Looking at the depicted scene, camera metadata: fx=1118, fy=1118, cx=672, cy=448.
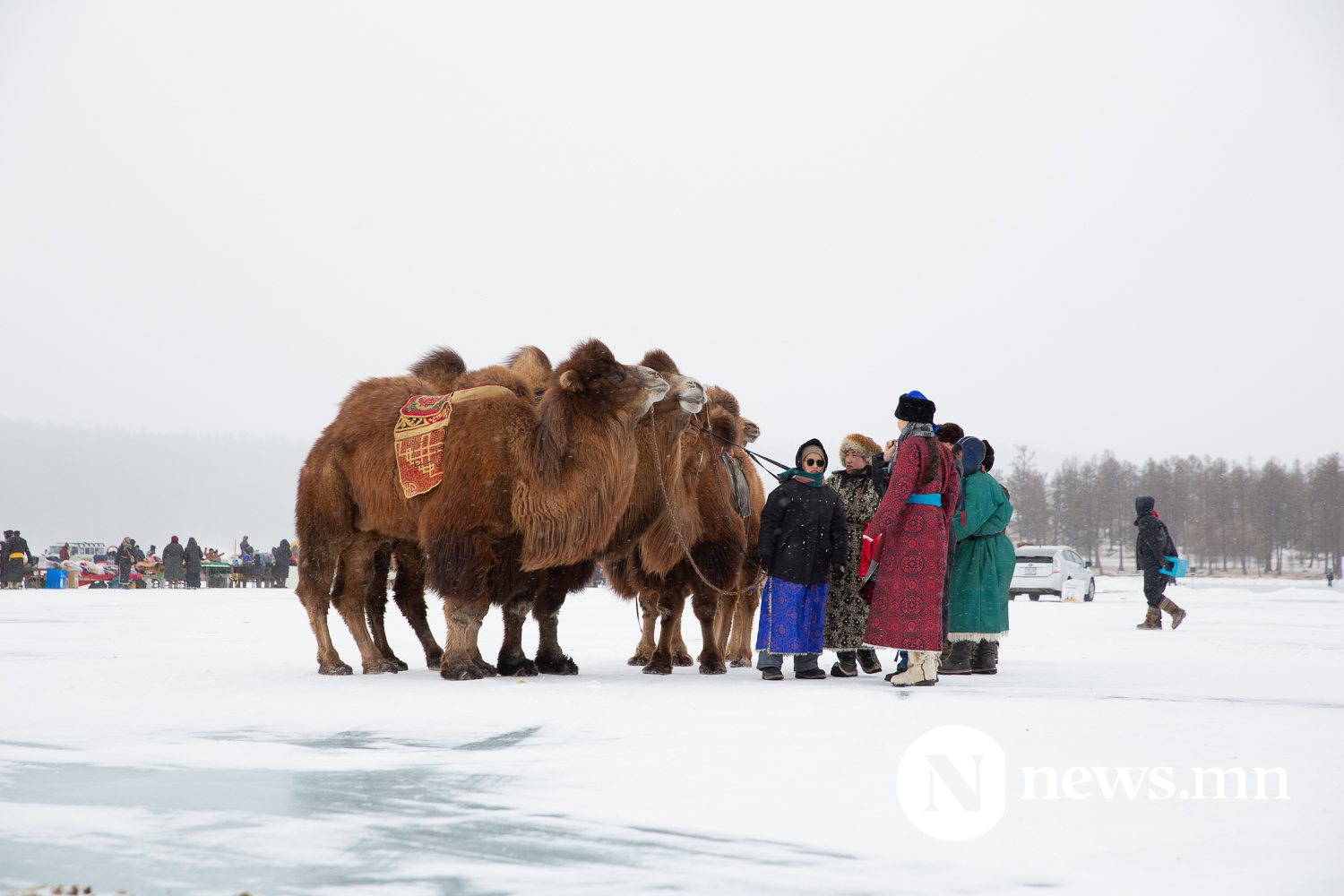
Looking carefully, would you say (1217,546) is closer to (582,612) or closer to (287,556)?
(287,556)

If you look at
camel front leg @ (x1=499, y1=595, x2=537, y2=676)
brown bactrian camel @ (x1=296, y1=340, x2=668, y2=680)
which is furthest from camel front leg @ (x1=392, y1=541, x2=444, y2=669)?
camel front leg @ (x1=499, y1=595, x2=537, y2=676)

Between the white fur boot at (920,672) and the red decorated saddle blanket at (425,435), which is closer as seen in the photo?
the white fur boot at (920,672)

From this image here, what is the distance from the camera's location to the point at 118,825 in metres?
3.35

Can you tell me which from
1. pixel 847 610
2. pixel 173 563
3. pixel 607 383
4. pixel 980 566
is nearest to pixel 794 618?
pixel 847 610

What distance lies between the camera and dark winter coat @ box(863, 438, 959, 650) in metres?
7.23

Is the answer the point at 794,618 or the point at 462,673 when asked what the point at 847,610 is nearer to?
the point at 794,618

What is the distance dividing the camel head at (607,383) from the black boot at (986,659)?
3110 millimetres

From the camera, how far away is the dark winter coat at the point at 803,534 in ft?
26.0

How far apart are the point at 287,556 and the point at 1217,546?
9097 centimetres

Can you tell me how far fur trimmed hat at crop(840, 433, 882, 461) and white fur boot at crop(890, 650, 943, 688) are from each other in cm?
198

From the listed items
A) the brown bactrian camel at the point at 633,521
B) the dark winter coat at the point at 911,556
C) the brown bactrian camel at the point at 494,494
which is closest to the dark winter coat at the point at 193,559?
the brown bactrian camel at the point at 494,494

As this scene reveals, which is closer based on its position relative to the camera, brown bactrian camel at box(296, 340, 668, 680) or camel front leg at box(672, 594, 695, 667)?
brown bactrian camel at box(296, 340, 668, 680)

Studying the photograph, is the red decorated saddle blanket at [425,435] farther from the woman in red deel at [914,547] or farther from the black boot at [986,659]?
the black boot at [986,659]

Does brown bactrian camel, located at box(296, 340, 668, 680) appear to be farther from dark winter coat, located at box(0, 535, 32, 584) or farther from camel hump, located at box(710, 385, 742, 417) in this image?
dark winter coat, located at box(0, 535, 32, 584)
